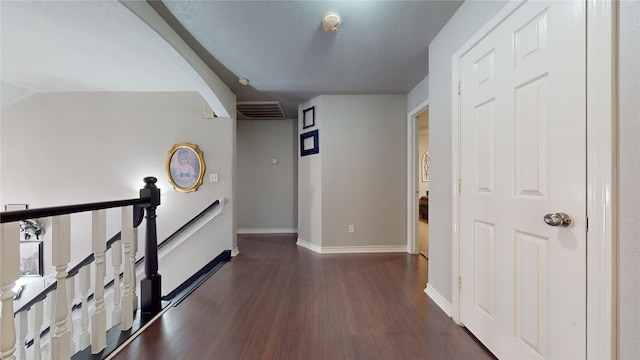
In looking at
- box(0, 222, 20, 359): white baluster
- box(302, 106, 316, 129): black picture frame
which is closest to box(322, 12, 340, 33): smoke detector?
box(302, 106, 316, 129): black picture frame

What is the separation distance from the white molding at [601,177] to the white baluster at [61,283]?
7.55 ft

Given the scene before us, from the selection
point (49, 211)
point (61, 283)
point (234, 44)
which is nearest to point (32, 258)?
point (61, 283)

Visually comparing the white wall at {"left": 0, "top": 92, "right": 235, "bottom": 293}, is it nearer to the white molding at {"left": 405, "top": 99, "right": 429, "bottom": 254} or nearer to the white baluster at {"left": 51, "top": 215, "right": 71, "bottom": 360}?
the white baluster at {"left": 51, "top": 215, "right": 71, "bottom": 360}

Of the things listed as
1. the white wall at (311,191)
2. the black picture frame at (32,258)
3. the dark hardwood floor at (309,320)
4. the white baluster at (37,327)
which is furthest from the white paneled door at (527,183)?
the black picture frame at (32,258)

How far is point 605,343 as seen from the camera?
0.82 m

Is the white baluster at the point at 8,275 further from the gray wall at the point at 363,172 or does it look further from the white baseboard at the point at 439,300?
→ the gray wall at the point at 363,172

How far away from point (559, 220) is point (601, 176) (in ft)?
0.71

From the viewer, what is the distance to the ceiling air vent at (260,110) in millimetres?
3630

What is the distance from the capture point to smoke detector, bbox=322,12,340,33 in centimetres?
169

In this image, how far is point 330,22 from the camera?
1724 mm

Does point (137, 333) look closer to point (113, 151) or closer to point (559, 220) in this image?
point (559, 220)

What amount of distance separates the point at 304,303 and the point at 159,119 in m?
3.27

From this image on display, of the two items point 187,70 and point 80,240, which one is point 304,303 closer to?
point 187,70

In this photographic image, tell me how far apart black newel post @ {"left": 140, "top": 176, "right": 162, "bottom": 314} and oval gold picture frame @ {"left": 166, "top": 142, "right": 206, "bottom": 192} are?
150 centimetres
